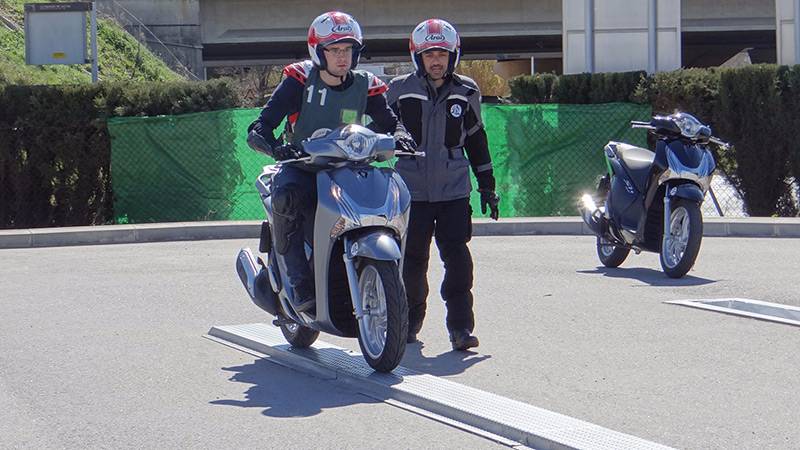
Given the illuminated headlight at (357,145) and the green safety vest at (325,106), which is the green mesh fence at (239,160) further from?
the illuminated headlight at (357,145)

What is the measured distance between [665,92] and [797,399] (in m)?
12.0

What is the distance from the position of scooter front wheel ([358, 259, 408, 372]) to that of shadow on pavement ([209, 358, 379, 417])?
0.86 feet

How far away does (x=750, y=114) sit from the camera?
17625 millimetres

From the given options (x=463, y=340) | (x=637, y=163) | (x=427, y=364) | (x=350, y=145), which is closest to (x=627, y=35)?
(x=637, y=163)

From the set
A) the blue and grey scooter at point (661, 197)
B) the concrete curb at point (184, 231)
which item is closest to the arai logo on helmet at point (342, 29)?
the blue and grey scooter at point (661, 197)

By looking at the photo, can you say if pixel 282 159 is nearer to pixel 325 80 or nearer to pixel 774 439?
pixel 325 80

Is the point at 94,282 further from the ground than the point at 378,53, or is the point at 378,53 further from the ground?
the point at 378,53

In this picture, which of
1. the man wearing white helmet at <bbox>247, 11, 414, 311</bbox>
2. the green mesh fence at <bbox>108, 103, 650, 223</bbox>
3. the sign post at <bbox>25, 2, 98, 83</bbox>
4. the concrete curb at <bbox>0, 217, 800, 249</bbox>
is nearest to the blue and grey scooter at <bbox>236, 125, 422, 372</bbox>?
the man wearing white helmet at <bbox>247, 11, 414, 311</bbox>

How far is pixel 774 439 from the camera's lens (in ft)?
19.7

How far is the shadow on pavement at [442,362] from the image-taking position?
7.88 meters

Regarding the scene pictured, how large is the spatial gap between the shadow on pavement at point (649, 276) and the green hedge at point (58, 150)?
8005 mm

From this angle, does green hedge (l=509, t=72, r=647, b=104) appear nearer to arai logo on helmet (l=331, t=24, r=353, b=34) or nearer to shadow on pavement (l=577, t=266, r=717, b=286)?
shadow on pavement (l=577, t=266, r=717, b=286)

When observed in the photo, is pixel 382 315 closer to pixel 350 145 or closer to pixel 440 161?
pixel 350 145

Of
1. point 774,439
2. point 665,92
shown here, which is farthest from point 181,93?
point 774,439
